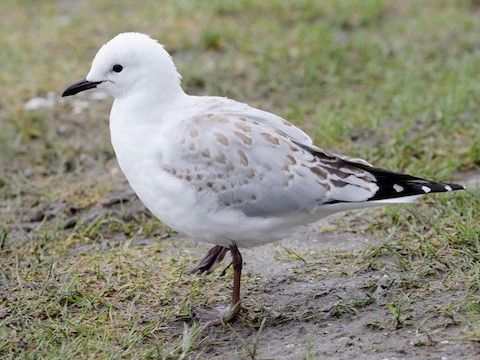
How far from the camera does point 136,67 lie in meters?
4.59

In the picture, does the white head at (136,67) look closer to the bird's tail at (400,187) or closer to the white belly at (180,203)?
the white belly at (180,203)

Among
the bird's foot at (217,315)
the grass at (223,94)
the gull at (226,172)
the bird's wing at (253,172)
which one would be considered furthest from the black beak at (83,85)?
the bird's foot at (217,315)

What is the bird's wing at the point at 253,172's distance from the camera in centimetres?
432

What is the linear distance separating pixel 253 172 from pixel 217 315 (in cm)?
65

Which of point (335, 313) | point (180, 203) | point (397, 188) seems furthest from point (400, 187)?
point (180, 203)

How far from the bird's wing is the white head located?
10.6 inches

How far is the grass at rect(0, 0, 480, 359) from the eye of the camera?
4445 mm

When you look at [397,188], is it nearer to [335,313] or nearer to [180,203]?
[335,313]

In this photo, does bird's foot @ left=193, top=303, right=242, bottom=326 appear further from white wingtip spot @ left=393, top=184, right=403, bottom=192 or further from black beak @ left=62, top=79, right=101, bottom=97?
black beak @ left=62, top=79, right=101, bottom=97

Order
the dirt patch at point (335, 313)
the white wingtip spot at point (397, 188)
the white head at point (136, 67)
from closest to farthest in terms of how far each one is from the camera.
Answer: the dirt patch at point (335, 313)
the white wingtip spot at point (397, 188)
the white head at point (136, 67)

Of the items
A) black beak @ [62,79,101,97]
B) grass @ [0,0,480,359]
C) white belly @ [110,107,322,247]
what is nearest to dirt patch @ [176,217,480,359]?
grass @ [0,0,480,359]

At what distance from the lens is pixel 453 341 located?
397 centimetres

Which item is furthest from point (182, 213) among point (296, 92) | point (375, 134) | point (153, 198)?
point (296, 92)

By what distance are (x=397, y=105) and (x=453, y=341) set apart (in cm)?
296
